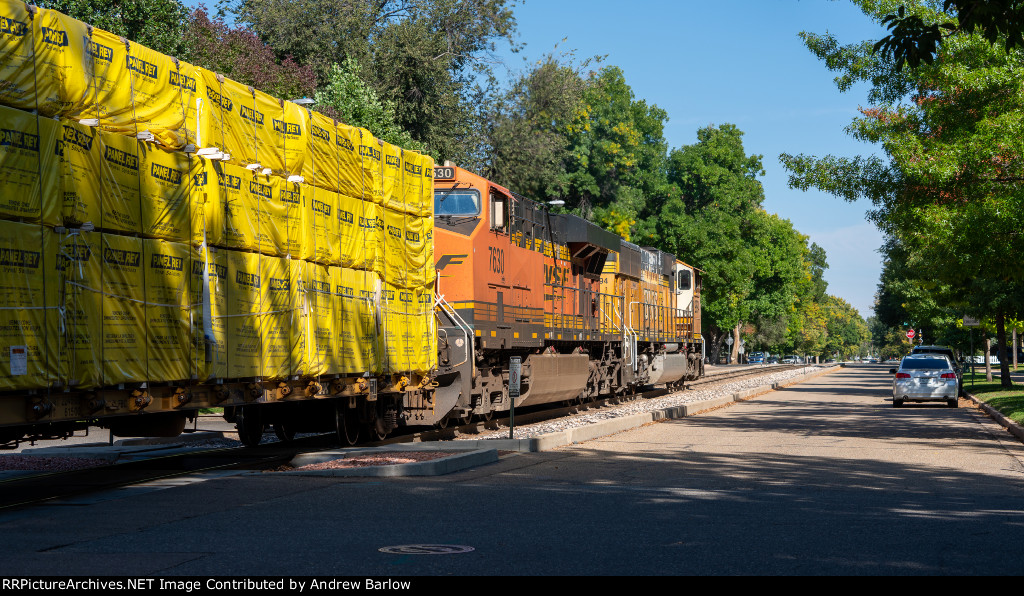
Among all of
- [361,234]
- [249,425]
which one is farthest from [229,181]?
[249,425]

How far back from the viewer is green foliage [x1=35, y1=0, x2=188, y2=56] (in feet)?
88.6

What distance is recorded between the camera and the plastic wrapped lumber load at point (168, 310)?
9.84 metres

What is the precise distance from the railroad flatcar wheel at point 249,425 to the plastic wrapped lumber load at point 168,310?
4155mm

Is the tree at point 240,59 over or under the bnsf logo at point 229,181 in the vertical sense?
over

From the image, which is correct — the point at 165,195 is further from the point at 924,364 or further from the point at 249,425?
the point at 924,364

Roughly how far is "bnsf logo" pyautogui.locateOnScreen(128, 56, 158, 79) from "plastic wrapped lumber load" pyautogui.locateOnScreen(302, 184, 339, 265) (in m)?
2.92

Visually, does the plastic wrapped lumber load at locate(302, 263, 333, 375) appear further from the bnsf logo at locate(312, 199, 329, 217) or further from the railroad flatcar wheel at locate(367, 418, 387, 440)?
the railroad flatcar wheel at locate(367, 418, 387, 440)

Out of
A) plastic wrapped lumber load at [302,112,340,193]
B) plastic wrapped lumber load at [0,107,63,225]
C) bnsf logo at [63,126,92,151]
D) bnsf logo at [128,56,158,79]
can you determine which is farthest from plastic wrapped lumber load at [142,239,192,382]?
plastic wrapped lumber load at [302,112,340,193]

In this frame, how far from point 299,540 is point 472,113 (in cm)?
3934

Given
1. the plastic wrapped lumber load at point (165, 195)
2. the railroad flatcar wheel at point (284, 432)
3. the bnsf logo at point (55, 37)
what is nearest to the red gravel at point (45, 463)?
the railroad flatcar wheel at point (284, 432)

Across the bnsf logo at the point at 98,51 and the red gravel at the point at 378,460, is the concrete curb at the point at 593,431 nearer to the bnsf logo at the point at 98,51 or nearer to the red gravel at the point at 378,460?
the red gravel at the point at 378,460

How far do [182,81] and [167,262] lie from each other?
196 centimetres

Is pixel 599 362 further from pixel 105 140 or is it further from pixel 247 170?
pixel 105 140
